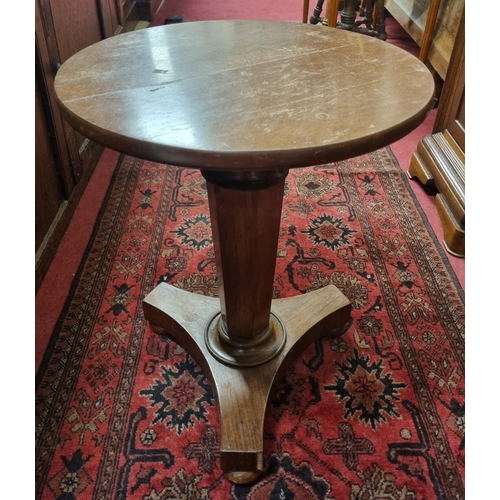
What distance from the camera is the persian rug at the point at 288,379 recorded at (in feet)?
3.48

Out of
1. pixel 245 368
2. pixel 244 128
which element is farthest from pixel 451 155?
pixel 244 128

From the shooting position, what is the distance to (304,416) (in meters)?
1.18

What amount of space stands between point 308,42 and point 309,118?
0.42m

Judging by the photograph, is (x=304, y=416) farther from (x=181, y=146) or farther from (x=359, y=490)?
(x=181, y=146)

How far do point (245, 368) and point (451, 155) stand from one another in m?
1.17

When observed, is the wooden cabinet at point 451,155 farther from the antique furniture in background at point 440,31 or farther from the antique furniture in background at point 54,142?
the antique furniture in background at point 54,142

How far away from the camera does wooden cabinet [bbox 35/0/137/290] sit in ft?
5.03

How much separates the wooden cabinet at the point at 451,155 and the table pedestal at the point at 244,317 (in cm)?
57

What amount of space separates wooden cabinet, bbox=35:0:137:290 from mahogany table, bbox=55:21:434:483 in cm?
55

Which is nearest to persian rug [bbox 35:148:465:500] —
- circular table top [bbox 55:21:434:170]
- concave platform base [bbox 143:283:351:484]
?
concave platform base [bbox 143:283:351:484]

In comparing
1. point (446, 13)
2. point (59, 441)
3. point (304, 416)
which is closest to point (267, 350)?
point (304, 416)

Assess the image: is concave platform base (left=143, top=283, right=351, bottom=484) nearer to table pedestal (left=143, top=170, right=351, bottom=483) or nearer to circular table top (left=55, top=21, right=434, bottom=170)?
table pedestal (left=143, top=170, right=351, bottom=483)

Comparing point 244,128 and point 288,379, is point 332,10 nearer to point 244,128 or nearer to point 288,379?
point 288,379

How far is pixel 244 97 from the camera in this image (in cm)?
80
